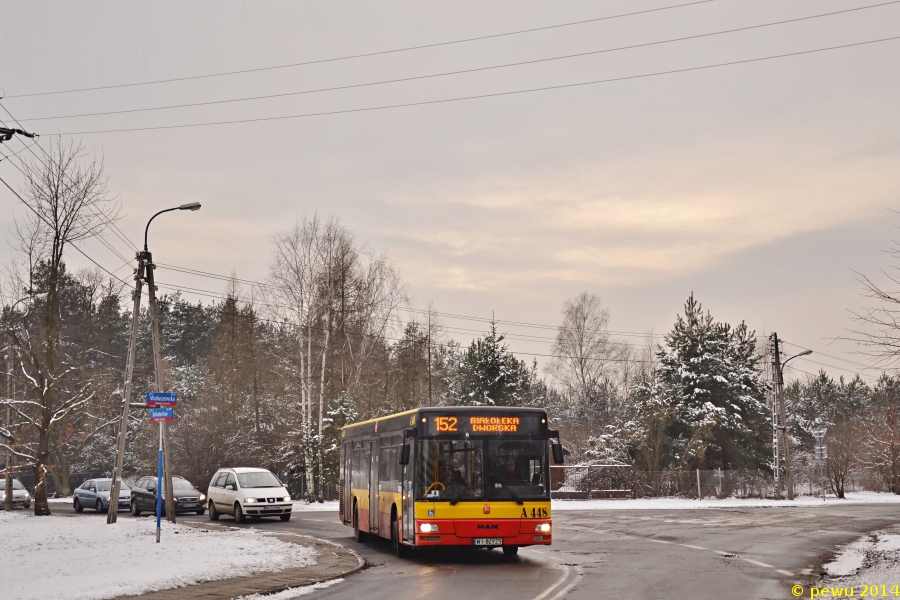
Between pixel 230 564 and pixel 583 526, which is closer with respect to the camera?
pixel 230 564

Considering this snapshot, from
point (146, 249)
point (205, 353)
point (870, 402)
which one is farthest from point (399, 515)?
point (205, 353)

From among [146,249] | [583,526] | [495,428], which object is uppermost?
[146,249]

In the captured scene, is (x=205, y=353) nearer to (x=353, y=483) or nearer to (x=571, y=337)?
(x=571, y=337)

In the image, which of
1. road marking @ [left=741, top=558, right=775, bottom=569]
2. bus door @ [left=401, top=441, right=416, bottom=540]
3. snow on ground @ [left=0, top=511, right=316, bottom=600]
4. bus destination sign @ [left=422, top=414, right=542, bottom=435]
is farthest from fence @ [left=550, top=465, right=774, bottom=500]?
bus destination sign @ [left=422, top=414, right=542, bottom=435]

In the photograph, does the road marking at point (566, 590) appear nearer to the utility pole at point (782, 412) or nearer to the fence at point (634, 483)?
the fence at point (634, 483)

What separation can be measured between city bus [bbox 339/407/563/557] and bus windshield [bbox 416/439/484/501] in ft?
0.06

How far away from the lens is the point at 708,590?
13.4 meters

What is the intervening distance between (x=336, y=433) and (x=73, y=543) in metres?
25.8

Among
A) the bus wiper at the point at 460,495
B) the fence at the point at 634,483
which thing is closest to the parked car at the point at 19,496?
the fence at the point at 634,483

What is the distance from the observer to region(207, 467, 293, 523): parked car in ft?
106

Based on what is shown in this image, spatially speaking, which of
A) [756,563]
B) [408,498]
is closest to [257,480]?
[408,498]

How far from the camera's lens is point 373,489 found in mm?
21844

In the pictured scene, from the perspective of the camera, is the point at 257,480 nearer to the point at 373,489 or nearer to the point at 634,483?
the point at 373,489

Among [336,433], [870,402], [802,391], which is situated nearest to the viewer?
[336,433]
